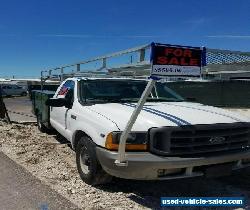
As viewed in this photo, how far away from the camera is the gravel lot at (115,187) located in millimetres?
5242

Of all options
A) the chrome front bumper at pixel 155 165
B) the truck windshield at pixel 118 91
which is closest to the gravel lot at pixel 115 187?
the chrome front bumper at pixel 155 165

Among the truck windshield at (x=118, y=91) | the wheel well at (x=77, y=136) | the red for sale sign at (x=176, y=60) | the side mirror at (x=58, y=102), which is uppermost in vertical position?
the red for sale sign at (x=176, y=60)

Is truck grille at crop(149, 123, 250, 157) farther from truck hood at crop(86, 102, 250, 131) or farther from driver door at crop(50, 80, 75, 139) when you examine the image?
driver door at crop(50, 80, 75, 139)

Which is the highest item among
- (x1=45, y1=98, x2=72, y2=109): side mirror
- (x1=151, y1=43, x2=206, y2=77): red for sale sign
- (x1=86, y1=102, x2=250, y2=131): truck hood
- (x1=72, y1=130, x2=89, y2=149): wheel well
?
(x1=151, y1=43, x2=206, y2=77): red for sale sign

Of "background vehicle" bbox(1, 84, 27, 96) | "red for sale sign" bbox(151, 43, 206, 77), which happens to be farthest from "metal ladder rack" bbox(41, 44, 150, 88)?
"background vehicle" bbox(1, 84, 27, 96)

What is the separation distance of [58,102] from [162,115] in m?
2.17

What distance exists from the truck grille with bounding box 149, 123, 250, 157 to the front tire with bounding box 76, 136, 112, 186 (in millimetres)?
945

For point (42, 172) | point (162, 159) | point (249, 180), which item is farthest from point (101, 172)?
point (249, 180)

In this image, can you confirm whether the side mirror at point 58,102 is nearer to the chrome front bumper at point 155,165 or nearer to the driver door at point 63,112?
the driver door at point 63,112

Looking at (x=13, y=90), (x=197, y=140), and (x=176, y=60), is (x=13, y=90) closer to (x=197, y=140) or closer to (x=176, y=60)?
(x=197, y=140)

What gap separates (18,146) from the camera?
902 centimetres

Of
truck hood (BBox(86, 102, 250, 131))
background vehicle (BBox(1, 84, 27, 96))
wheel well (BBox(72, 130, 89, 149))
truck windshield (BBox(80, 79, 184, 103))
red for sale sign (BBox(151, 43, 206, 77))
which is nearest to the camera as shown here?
red for sale sign (BBox(151, 43, 206, 77))

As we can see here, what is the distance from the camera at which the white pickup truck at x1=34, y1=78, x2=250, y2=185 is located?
16.3ft

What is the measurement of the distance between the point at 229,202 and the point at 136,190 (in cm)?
127
